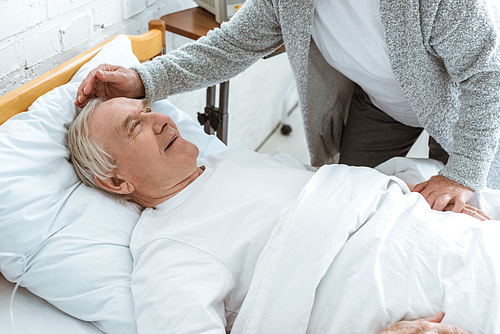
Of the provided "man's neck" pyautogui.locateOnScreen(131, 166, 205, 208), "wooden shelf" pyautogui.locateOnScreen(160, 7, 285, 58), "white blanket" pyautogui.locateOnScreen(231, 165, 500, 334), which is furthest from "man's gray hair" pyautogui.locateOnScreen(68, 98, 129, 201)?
"wooden shelf" pyautogui.locateOnScreen(160, 7, 285, 58)

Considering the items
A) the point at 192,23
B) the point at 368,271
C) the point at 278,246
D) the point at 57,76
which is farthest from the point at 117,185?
the point at 192,23

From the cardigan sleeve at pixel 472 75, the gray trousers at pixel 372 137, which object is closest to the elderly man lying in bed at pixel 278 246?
the cardigan sleeve at pixel 472 75

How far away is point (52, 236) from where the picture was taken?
1088 mm

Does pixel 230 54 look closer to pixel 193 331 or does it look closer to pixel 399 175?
pixel 399 175

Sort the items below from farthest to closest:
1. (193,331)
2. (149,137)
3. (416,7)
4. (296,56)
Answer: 1. (296,56)
2. (149,137)
3. (416,7)
4. (193,331)

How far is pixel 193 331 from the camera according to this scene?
952 millimetres

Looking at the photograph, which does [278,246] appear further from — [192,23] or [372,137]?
[192,23]

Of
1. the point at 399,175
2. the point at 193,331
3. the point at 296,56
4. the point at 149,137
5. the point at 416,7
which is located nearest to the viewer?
the point at 193,331

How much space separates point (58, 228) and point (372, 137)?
44.4 inches

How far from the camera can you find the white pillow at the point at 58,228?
40.8 inches

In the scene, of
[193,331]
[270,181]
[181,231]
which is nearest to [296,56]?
[270,181]

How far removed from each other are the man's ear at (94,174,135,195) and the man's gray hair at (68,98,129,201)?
1 centimetres

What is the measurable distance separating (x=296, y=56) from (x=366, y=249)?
2.09ft

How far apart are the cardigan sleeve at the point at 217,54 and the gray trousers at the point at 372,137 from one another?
41 cm
